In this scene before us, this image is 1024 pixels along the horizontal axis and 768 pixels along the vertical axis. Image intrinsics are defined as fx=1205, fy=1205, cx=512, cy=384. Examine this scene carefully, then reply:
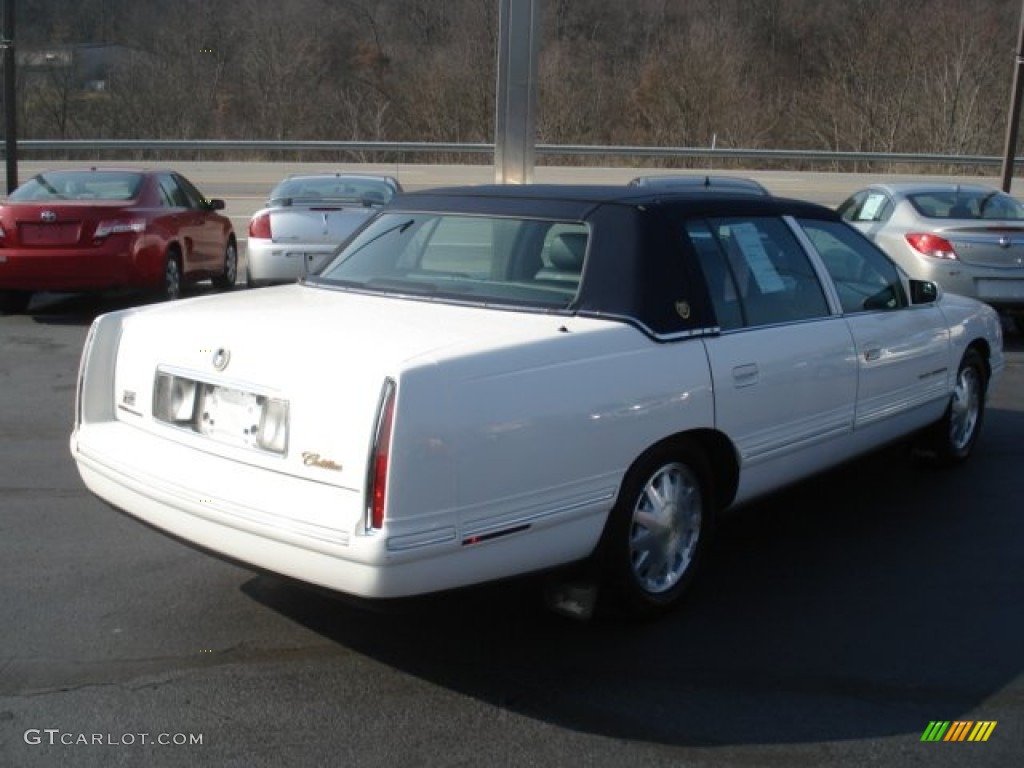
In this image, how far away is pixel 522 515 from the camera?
12.2ft

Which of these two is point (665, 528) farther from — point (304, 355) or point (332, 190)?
point (332, 190)

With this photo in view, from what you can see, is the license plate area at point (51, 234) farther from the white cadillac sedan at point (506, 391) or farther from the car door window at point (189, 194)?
the white cadillac sedan at point (506, 391)

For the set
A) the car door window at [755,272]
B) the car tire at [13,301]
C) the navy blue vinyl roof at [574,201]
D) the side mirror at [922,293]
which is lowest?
the car tire at [13,301]

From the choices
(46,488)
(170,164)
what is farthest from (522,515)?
(170,164)

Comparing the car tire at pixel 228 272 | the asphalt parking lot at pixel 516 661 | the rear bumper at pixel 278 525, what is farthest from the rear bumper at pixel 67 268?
the rear bumper at pixel 278 525

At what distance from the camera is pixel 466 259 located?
498 centimetres

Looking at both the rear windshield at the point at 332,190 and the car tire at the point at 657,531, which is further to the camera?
the rear windshield at the point at 332,190

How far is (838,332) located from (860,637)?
4.81ft

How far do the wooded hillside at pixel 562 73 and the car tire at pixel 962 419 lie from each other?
29575mm

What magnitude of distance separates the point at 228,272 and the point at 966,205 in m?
8.06

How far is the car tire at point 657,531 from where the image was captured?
4.14 m

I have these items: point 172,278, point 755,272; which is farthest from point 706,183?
point 755,272

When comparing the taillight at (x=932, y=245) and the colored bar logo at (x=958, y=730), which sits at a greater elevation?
Answer: the taillight at (x=932, y=245)

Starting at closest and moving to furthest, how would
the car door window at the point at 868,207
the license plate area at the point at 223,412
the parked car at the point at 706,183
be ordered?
the license plate area at the point at 223,412, the parked car at the point at 706,183, the car door window at the point at 868,207
